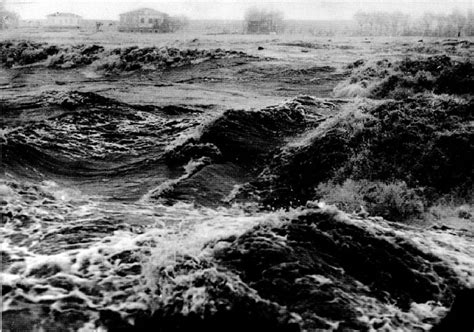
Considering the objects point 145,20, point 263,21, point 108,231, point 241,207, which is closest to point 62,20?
point 145,20

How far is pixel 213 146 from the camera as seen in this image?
10578 mm

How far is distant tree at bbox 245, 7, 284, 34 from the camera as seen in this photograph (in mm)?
74938

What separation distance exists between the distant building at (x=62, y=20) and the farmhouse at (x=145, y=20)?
23.6 m

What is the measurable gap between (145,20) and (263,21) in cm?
1917

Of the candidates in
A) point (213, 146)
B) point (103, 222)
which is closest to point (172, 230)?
point (103, 222)

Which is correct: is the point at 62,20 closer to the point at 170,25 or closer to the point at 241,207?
the point at 170,25

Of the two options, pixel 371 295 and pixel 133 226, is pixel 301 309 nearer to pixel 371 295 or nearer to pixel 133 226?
pixel 371 295

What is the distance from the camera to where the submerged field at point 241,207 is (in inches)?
172

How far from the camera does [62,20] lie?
291ft

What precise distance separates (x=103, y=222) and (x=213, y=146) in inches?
173

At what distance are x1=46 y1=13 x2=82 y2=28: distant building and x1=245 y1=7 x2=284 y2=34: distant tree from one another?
104 ft

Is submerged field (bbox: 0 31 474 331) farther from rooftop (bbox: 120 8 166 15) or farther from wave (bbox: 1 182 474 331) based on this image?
rooftop (bbox: 120 8 166 15)

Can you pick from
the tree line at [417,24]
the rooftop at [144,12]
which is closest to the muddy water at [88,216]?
the tree line at [417,24]

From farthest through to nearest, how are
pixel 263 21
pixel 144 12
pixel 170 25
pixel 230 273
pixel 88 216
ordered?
1. pixel 263 21
2. pixel 170 25
3. pixel 144 12
4. pixel 88 216
5. pixel 230 273
